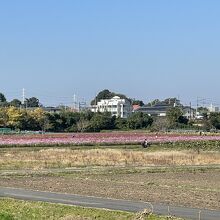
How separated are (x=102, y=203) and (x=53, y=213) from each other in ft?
9.25

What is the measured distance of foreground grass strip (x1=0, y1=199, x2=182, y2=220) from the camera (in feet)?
51.4

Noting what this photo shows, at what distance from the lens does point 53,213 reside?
1666cm

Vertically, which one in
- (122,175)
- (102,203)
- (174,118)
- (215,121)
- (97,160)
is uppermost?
(174,118)

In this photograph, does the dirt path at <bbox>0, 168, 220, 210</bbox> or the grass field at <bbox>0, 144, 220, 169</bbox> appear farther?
the grass field at <bbox>0, 144, 220, 169</bbox>

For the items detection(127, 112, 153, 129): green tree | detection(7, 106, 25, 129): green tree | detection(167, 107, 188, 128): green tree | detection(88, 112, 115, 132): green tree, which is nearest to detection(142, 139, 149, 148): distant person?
detection(88, 112, 115, 132): green tree

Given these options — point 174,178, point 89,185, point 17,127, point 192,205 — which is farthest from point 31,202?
point 17,127

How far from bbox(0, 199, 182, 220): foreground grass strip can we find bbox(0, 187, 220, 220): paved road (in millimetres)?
1061

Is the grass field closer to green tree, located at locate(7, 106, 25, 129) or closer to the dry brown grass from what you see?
the dry brown grass

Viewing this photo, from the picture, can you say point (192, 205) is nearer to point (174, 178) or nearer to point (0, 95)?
point (174, 178)

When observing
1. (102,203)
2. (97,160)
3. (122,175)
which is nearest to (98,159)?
(97,160)

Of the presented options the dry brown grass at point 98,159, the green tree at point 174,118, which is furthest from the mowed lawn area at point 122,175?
the green tree at point 174,118

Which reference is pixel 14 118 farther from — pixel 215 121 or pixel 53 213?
pixel 53 213

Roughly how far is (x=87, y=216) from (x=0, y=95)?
169 metres

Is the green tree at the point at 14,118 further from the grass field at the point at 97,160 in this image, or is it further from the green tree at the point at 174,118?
the grass field at the point at 97,160
